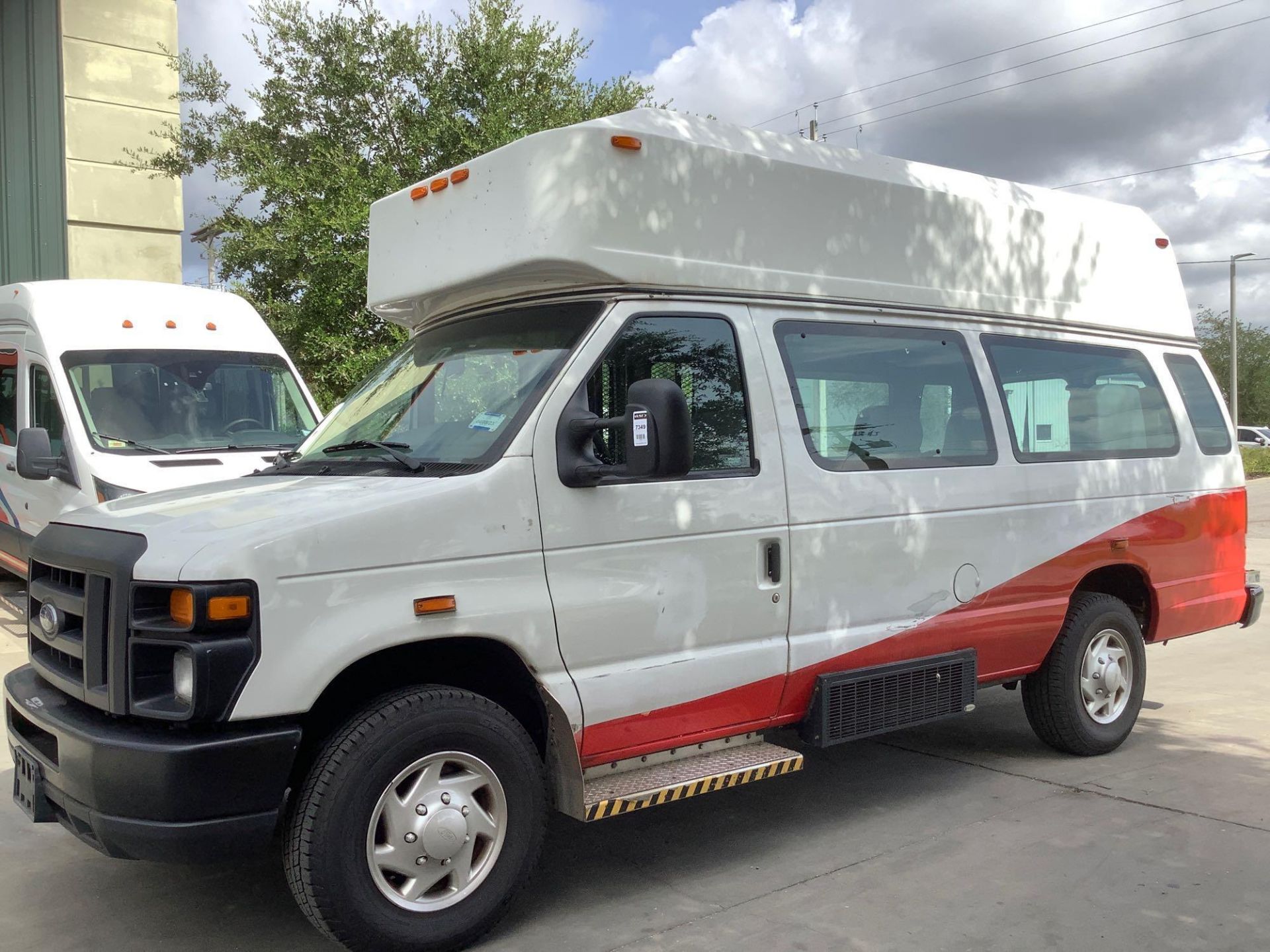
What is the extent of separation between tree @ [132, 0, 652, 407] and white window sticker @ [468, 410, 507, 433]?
7390 mm

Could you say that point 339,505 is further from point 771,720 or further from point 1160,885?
point 1160,885

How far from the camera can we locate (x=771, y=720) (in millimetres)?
4699

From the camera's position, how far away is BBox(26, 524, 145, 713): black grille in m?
3.47

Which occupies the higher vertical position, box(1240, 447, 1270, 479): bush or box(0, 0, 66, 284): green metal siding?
box(0, 0, 66, 284): green metal siding

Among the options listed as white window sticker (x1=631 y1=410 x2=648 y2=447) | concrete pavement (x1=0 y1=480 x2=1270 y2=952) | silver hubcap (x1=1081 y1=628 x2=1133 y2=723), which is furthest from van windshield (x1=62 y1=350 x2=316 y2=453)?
silver hubcap (x1=1081 y1=628 x2=1133 y2=723)

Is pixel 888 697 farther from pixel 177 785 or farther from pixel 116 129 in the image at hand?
pixel 116 129

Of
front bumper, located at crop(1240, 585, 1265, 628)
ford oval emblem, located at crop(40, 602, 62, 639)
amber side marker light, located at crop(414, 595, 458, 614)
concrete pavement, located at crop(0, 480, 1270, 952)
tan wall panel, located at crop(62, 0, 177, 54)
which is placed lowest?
concrete pavement, located at crop(0, 480, 1270, 952)

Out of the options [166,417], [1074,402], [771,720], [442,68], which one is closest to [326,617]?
[771,720]

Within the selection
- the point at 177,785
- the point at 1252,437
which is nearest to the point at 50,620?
the point at 177,785

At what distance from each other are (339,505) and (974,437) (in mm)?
3160

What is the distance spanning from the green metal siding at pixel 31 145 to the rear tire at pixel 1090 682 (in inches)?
556

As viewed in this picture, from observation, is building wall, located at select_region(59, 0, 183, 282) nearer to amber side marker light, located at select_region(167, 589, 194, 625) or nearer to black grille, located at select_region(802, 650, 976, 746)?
A: amber side marker light, located at select_region(167, 589, 194, 625)

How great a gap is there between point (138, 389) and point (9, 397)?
6.88 ft

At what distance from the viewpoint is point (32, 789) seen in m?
3.85
